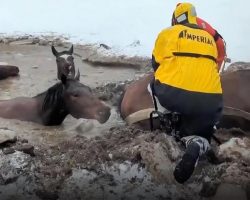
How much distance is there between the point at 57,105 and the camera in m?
8.09

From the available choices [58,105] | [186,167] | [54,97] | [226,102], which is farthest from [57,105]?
[186,167]

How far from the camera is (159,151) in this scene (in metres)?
6.08

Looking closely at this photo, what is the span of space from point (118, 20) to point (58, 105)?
24.7 feet

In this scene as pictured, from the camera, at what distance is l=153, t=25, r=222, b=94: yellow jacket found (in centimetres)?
Result: 585

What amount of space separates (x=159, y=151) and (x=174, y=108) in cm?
49

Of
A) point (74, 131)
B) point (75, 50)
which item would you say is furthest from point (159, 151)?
point (75, 50)

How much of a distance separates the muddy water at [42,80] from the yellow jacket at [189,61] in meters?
1.86

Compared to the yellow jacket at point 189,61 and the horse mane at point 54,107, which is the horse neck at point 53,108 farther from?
the yellow jacket at point 189,61

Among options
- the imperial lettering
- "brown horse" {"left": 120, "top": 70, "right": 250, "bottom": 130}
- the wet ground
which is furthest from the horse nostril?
the imperial lettering

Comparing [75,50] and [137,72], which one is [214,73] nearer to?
[137,72]

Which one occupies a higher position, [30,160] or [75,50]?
[30,160]

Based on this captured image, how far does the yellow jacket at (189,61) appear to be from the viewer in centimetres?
585

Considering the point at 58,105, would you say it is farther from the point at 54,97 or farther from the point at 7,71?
the point at 7,71

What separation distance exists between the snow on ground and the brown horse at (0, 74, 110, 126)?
182 inches
